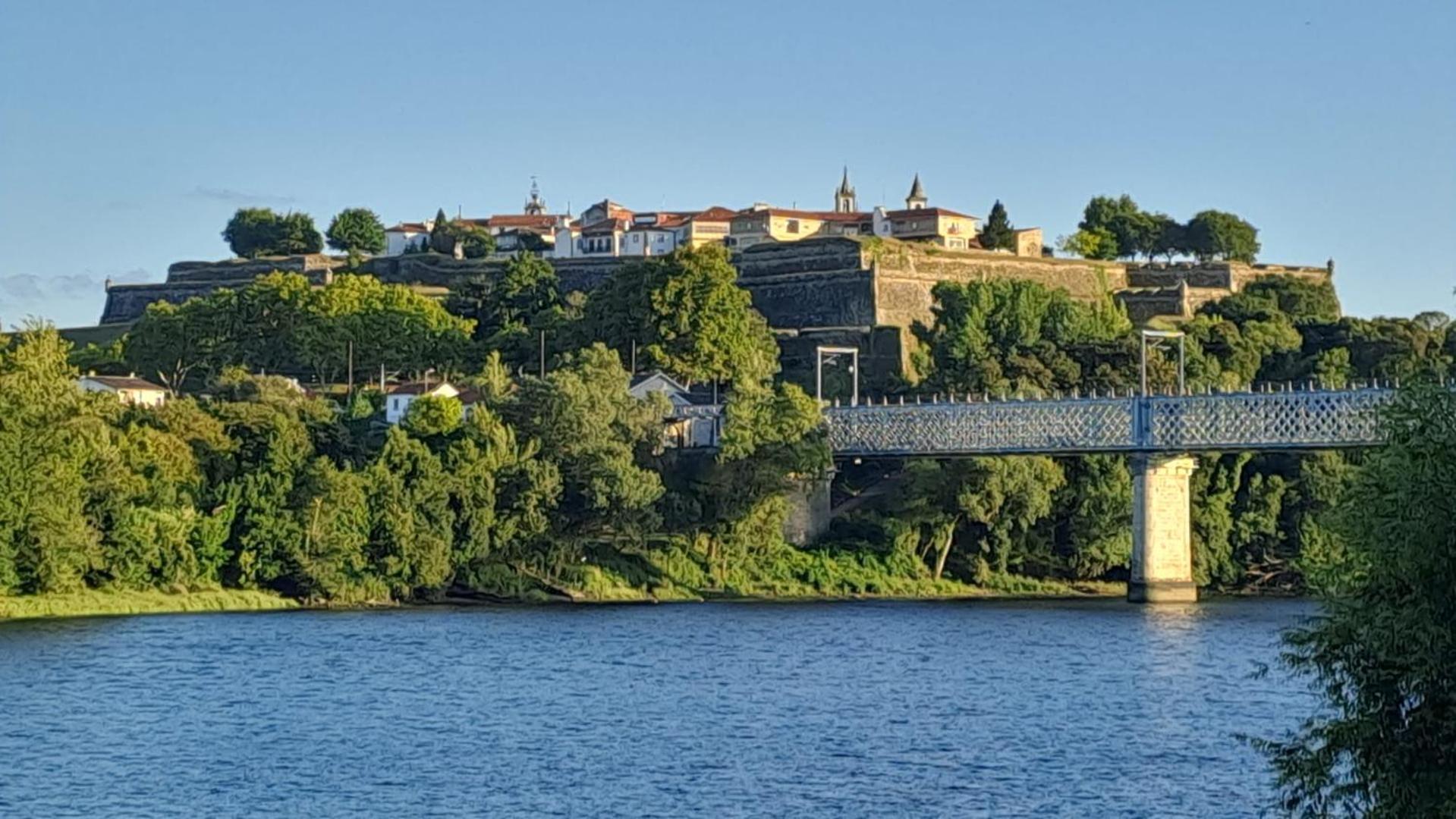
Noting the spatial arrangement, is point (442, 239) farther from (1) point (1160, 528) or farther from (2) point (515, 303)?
(1) point (1160, 528)

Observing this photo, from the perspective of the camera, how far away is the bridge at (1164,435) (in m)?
80.6

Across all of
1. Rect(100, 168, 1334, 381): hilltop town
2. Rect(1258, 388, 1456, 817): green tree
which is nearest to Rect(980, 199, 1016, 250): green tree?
Rect(100, 168, 1334, 381): hilltop town

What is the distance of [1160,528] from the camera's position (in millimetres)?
82562

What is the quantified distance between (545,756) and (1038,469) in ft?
156

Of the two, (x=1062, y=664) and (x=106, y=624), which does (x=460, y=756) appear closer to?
(x=1062, y=664)

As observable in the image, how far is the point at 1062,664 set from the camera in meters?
60.3

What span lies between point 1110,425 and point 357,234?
99237mm

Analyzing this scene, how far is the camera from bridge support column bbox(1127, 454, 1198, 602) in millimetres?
82688

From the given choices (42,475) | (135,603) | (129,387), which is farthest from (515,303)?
(42,475)

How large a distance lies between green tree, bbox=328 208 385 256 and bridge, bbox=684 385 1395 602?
9256 cm

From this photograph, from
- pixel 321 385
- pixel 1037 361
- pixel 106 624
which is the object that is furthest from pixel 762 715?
pixel 321 385

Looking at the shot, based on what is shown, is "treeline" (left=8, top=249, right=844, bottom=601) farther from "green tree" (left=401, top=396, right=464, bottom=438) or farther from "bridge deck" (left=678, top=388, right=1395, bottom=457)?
"bridge deck" (left=678, top=388, right=1395, bottom=457)

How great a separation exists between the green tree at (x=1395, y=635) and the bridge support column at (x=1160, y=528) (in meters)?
57.7

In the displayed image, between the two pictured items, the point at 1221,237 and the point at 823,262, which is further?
the point at 1221,237
